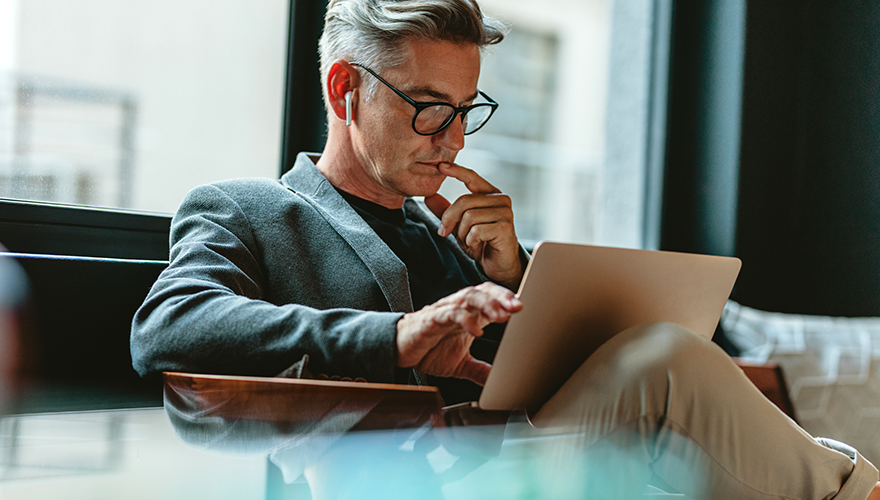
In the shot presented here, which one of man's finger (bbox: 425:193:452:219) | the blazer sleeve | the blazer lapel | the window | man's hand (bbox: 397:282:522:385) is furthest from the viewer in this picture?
the window

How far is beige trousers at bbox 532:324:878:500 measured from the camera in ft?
2.59

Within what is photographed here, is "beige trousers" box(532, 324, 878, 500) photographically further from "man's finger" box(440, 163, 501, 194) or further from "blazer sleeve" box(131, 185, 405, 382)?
"man's finger" box(440, 163, 501, 194)

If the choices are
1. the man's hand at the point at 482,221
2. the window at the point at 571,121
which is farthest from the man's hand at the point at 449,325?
the window at the point at 571,121

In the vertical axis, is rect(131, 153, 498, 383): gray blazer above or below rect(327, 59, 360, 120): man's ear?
below

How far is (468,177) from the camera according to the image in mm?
1255

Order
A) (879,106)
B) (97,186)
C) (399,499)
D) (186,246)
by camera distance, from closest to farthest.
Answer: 1. (399,499)
2. (186,246)
3. (97,186)
4. (879,106)

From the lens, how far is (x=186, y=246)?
1.02m

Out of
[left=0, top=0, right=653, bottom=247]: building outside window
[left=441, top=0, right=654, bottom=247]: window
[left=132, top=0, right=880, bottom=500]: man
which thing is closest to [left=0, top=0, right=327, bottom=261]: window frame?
[left=0, top=0, right=653, bottom=247]: building outside window

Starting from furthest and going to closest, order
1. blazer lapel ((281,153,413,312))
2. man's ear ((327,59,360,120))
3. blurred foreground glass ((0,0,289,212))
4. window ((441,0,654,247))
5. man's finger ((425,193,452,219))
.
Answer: window ((441,0,654,247)), blurred foreground glass ((0,0,289,212)), man's finger ((425,193,452,219)), man's ear ((327,59,360,120)), blazer lapel ((281,153,413,312))

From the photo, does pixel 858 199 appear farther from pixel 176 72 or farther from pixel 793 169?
pixel 176 72

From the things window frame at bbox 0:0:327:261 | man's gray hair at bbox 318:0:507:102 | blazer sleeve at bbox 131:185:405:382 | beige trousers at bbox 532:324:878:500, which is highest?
man's gray hair at bbox 318:0:507:102

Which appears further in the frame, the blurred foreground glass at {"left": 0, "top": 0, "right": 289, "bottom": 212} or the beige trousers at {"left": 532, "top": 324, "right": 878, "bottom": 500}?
the blurred foreground glass at {"left": 0, "top": 0, "right": 289, "bottom": 212}

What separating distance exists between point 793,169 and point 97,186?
7.04 feet

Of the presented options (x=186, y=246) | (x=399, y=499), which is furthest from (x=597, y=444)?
(x=186, y=246)
